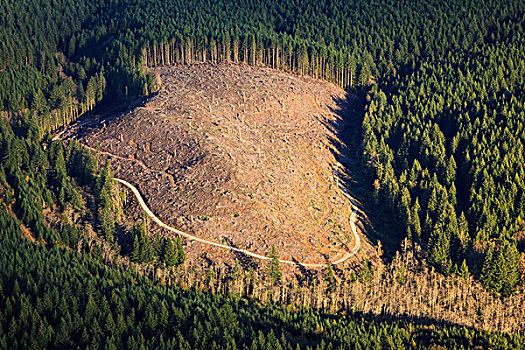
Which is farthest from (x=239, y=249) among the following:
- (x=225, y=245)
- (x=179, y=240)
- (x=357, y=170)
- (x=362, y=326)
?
(x=357, y=170)

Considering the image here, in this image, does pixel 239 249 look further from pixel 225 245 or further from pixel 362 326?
pixel 362 326

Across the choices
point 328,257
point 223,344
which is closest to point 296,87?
point 328,257

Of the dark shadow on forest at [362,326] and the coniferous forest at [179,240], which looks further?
the dark shadow on forest at [362,326]

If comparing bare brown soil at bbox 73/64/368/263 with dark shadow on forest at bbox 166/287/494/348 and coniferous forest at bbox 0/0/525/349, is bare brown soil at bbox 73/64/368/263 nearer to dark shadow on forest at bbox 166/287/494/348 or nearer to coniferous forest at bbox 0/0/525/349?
coniferous forest at bbox 0/0/525/349

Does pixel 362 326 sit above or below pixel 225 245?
below

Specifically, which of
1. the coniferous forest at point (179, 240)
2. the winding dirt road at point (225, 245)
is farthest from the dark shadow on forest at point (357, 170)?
the winding dirt road at point (225, 245)

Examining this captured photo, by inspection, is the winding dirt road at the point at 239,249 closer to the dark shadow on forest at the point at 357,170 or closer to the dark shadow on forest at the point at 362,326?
the dark shadow on forest at the point at 357,170

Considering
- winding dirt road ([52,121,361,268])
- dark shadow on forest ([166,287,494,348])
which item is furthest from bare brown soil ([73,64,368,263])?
dark shadow on forest ([166,287,494,348])
